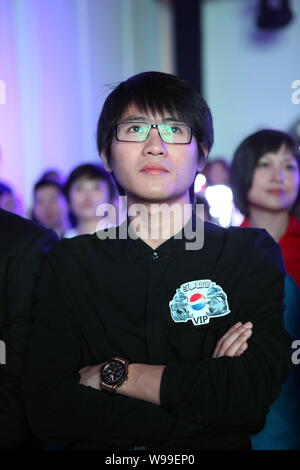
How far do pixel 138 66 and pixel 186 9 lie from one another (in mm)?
936

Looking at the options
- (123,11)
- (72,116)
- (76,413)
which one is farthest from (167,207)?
(123,11)

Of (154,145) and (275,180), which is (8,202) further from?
(154,145)

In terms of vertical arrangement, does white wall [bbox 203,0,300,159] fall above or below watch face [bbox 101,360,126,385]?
above

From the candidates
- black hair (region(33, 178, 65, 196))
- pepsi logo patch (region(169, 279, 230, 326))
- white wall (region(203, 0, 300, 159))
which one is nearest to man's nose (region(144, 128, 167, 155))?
pepsi logo patch (region(169, 279, 230, 326))

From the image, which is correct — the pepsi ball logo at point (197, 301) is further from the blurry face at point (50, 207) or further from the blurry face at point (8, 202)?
the blurry face at point (50, 207)

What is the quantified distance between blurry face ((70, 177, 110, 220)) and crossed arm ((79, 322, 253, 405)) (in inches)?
78.8

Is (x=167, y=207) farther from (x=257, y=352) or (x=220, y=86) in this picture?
(x=220, y=86)

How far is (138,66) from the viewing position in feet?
22.1

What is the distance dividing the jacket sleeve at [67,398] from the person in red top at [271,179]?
132 centimetres

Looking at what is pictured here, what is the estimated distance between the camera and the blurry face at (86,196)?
345 centimetres

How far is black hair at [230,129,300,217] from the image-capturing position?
8.58 feet

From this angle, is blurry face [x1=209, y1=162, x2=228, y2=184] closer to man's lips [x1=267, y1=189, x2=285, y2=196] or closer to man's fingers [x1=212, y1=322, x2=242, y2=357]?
man's lips [x1=267, y1=189, x2=285, y2=196]

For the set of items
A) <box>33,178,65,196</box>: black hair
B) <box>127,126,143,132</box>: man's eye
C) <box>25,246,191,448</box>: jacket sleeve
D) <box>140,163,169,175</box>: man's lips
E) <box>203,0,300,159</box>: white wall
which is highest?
<box>203,0,300,159</box>: white wall

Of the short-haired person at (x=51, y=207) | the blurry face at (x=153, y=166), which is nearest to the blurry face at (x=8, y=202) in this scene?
the short-haired person at (x=51, y=207)
